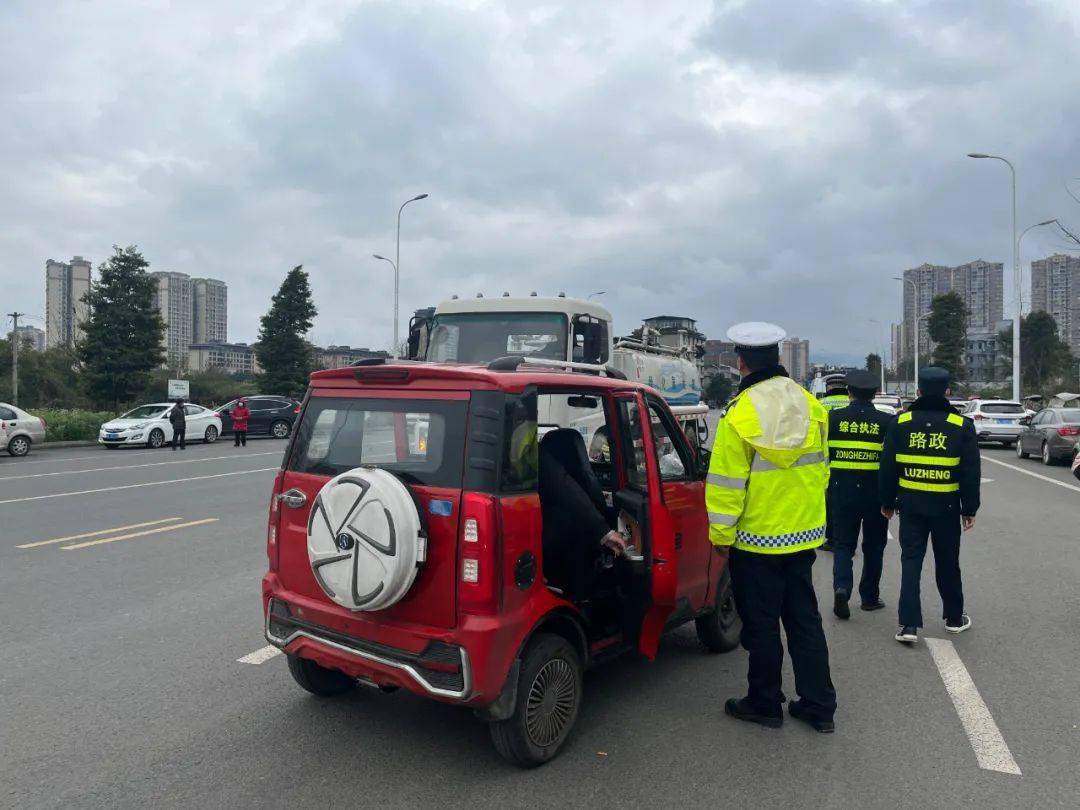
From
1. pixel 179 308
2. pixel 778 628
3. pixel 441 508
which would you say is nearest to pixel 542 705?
pixel 441 508

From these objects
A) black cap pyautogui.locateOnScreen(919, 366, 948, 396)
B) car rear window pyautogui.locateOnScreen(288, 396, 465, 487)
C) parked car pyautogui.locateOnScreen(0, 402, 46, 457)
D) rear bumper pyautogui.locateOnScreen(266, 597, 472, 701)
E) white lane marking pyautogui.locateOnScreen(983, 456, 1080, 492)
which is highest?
black cap pyautogui.locateOnScreen(919, 366, 948, 396)

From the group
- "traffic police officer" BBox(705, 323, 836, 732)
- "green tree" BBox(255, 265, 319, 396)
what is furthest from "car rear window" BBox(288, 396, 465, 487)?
"green tree" BBox(255, 265, 319, 396)

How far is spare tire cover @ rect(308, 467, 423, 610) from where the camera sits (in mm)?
3314

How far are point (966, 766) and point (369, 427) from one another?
3.16m

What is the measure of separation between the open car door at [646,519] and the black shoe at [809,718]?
0.79m

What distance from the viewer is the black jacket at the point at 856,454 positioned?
247 inches

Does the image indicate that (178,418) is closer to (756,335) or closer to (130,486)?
(130,486)

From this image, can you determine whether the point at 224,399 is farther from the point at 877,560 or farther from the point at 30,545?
the point at 877,560

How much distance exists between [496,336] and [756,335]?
7.79m

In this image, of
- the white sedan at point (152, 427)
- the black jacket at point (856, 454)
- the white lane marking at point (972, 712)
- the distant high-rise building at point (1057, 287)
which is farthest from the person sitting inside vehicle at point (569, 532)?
the distant high-rise building at point (1057, 287)

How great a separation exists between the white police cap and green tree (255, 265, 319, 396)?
46.9 m

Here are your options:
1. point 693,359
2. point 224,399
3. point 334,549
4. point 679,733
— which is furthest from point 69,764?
point 224,399

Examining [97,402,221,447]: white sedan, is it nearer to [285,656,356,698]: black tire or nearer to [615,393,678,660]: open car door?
[285,656,356,698]: black tire

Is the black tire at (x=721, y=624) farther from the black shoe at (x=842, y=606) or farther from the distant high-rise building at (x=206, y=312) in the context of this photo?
the distant high-rise building at (x=206, y=312)
